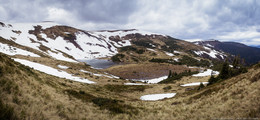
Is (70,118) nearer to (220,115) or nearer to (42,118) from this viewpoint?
(42,118)

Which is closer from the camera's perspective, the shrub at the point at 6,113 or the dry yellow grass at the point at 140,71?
the shrub at the point at 6,113

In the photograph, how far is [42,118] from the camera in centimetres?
689

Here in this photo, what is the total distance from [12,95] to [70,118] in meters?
3.57

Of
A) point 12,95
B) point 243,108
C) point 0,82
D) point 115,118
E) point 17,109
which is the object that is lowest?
point 115,118

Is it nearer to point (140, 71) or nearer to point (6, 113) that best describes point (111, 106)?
point (6, 113)

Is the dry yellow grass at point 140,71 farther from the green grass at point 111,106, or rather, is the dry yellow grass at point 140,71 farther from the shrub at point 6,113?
the shrub at point 6,113

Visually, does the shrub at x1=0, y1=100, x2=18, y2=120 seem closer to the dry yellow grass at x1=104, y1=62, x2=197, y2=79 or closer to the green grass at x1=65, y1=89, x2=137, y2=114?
the green grass at x1=65, y1=89, x2=137, y2=114

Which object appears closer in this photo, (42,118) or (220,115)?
(42,118)

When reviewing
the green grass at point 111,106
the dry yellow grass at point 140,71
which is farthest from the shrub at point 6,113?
the dry yellow grass at point 140,71

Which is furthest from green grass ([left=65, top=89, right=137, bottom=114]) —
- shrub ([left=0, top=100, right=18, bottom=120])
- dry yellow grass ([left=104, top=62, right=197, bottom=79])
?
dry yellow grass ([left=104, top=62, right=197, bottom=79])

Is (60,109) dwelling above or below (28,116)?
below

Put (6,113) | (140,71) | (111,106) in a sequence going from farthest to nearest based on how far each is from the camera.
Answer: (140,71) → (111,106) → (6,113)

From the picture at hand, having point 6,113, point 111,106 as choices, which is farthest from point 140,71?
point 6,113

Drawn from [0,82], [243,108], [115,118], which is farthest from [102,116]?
[243,108]
